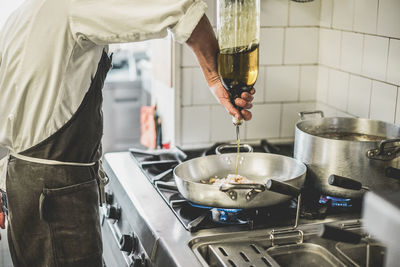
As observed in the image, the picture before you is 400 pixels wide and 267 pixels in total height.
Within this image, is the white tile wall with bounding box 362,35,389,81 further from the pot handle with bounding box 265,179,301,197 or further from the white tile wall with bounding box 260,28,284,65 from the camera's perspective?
the pot handle with bounding box 265,179,301,197

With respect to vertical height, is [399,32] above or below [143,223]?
above

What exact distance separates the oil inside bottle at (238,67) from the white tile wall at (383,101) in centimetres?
57

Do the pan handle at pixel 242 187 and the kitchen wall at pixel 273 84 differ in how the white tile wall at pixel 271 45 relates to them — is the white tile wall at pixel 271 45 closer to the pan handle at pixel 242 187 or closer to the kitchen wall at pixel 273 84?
the kitchen wall at pixel 273 84

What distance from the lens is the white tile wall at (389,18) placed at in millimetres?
1464

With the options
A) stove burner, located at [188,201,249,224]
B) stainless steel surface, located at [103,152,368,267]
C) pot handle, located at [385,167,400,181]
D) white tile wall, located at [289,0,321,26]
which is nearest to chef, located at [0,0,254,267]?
stainless steel surface, located at [103,152,368,267]

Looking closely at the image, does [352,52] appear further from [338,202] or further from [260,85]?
[338,202]

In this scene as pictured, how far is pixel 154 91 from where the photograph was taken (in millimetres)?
2146

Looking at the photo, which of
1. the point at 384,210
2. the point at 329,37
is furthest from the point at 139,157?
the point at 384,210

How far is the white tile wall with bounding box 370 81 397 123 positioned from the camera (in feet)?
4.99

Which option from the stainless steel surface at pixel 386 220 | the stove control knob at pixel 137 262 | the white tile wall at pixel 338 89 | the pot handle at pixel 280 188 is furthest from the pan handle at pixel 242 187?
the white tile wall at pixel 338 89

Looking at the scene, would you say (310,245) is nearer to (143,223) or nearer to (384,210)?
(143,223)

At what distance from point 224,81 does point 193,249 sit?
35 cm

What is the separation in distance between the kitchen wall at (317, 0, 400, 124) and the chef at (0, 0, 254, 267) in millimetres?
559

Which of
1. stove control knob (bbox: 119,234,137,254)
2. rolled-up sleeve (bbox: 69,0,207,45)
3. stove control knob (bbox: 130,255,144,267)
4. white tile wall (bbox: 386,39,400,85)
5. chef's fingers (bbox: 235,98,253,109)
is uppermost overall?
rolled-up sleeve (bbox: 69,0,207,45)
